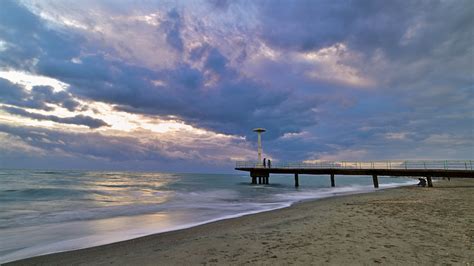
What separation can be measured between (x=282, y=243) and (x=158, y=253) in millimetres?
2941

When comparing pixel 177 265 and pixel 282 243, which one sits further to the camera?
pixel 282 243

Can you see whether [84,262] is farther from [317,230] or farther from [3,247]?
[317,230]

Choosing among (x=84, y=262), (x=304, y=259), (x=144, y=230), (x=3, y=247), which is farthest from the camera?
(x=144, y=230)

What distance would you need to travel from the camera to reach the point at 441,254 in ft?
17.1

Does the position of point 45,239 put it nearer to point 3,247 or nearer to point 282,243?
point 3,247

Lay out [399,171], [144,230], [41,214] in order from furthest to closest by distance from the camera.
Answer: [399,171], [41,214], [144,230]

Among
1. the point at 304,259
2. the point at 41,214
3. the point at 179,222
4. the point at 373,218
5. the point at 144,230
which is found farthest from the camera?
the point at 41,214

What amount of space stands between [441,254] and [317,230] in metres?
3.03

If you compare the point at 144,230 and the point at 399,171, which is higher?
the point at 399,171

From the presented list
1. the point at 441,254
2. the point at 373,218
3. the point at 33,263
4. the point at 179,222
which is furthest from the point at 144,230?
the point at 441,254

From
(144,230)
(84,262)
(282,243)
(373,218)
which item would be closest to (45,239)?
(144,230)

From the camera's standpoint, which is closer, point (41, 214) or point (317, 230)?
point (317, 230)

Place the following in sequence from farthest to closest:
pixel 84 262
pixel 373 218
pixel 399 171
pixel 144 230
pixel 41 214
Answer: pixel 399 171 < pixel 41 214 < pixel 144 230 < pixel 373 218 < pixel 84 262

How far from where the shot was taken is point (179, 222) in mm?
12102
